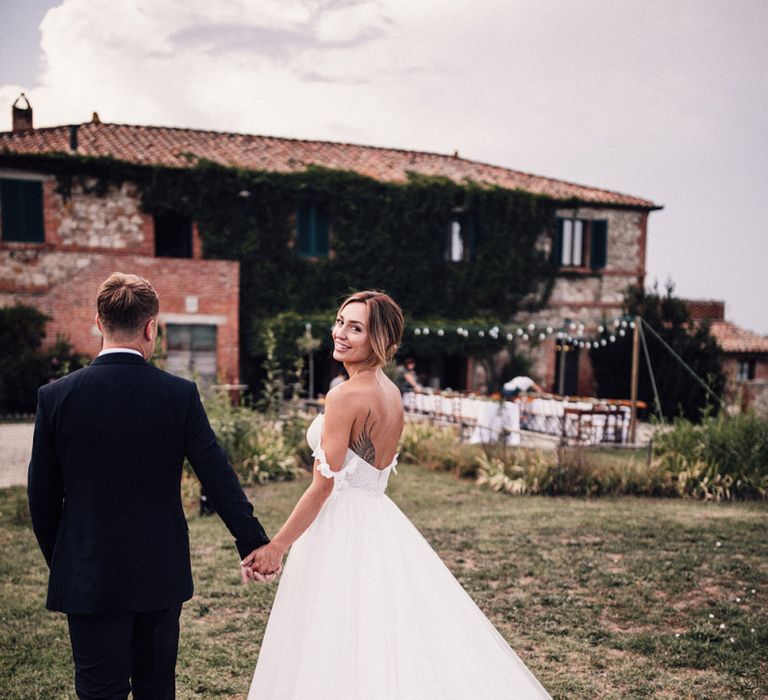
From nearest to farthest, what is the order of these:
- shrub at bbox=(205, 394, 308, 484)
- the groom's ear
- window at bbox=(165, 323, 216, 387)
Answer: the groom's ear < shrub at bbox=(205, 394, 308, 484) < window at bbox=(165, 323, 216, 387)

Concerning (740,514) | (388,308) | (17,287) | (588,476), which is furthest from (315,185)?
(388,308)

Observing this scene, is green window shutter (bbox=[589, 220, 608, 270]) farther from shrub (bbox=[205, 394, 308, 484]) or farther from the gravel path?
the gravel path

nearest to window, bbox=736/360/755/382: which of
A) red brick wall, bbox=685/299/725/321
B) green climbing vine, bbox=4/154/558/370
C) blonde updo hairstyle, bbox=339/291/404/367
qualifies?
red brick wall, bbox=685/299/725/321

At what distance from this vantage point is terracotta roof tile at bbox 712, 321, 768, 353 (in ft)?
81.0

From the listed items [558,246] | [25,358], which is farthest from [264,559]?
[558,246]

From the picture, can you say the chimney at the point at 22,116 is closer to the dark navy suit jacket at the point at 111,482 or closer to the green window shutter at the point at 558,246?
the green window shutter at the point at 558,246

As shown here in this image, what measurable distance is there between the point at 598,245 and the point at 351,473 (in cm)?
2172

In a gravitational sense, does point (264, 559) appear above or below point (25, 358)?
above

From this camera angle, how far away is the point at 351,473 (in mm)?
3016

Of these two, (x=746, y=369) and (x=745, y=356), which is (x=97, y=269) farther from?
(x=746, y=369)

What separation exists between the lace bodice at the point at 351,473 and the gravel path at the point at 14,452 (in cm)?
783

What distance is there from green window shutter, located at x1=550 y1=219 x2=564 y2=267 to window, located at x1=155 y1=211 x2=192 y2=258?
11.4 meters

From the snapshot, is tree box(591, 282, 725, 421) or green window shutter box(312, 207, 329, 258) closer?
tree box(591, 282, 725, 421)

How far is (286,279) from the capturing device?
794 inches
